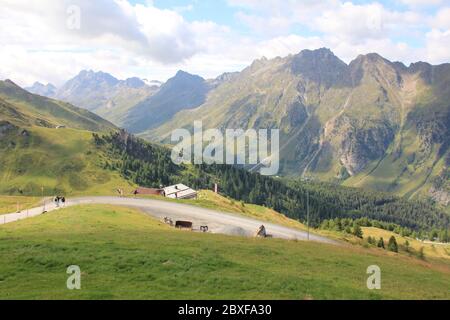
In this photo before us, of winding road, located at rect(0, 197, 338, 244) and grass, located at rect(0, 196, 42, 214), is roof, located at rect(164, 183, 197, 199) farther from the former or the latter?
grass, located at rect(0, 196, 42, 214)

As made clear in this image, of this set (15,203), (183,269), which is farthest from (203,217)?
(15,203)

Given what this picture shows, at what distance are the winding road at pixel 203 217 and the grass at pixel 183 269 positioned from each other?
20.4 m

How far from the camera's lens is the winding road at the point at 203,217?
7656 centimetres

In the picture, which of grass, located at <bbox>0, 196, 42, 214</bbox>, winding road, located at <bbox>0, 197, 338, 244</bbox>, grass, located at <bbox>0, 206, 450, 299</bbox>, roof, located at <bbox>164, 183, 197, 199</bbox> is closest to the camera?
grass, located at <bbox>0, 206, 450, 299</bbox>

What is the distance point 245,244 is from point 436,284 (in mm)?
20512

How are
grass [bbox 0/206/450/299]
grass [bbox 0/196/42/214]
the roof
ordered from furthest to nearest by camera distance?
the roof < grass [bbox 0/196/42/214] < grass [bbox 0/206/450/299]

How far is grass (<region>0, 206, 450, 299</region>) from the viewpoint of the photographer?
100 ft

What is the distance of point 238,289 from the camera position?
1236 inches

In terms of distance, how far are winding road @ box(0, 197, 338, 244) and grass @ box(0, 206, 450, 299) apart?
20.4 meters

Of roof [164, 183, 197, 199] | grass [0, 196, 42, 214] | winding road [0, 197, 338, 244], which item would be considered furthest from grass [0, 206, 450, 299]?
roof [164, 183, 197, 199]

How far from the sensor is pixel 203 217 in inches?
3314

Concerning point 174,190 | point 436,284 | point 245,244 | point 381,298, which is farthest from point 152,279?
point 174,190
